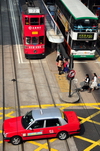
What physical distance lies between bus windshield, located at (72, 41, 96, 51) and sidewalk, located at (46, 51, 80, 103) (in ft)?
7.98

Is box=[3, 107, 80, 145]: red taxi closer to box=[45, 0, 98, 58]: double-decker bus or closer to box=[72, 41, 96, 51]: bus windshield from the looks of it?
box=[45, 0, 98, 58]: double-decker bus

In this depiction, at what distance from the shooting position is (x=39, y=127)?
14.1 meters

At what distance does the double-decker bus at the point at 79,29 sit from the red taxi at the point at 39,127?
10.3m

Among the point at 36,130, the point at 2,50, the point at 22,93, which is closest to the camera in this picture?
the point at 36,130

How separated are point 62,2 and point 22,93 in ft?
39.5

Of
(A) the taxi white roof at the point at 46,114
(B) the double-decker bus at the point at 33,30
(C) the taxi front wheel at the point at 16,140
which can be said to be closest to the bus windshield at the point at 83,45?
(B) the double-decker bus at the point at 33,30

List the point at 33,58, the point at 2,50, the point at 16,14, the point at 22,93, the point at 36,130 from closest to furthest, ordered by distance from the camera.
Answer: the point at 36,130 < the point at 22,93 < the point at 33,58 < the point at 2,50 < the point at 16,14

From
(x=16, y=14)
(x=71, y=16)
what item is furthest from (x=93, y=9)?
(x=71, y=16)

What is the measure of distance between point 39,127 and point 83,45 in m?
11.8

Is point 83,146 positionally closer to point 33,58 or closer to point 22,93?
point 22,93

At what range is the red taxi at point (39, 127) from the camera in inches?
551

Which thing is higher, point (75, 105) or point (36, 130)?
point (36, 130)

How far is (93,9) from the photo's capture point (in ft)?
127

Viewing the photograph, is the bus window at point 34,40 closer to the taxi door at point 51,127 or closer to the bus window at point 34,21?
the bus window at point 34,21
